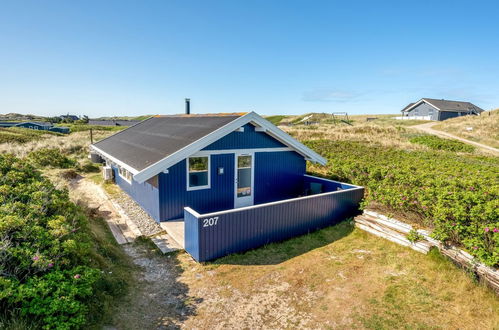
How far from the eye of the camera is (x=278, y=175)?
39.8 ft

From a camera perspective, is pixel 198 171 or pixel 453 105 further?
pixel 453 105

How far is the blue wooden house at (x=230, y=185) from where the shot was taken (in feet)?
25.2

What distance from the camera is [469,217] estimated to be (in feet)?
22.2

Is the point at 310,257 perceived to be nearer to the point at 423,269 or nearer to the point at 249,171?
the point at 423,269

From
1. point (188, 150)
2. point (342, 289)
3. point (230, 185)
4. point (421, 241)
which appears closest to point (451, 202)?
point (421, 241)

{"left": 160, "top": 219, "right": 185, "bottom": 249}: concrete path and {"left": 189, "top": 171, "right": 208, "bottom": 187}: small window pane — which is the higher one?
{"left": 189, "top": 171, "right": 208, "bottom": 187}: small window pane

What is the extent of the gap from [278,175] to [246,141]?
2.33 meters

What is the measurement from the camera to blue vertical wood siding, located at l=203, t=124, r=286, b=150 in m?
10.2

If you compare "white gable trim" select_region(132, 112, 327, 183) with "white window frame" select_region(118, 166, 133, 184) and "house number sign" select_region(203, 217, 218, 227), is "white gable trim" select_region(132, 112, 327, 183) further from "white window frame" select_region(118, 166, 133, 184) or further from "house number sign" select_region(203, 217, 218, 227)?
"white window frame" select_region(118, 166, 133, 184)

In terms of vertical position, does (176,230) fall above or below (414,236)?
below

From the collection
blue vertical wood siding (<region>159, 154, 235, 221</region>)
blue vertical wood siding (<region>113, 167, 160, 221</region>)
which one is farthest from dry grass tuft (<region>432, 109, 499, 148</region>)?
blue vertical wood siding (<region>113, 167, 160, 221</region>)

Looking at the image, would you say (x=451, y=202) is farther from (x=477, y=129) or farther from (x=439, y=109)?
(x=439, y=109)

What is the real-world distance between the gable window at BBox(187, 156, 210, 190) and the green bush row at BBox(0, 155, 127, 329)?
375cm

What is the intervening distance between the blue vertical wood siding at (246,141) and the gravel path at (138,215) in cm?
331
